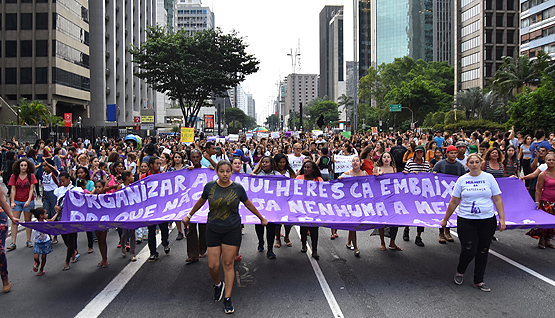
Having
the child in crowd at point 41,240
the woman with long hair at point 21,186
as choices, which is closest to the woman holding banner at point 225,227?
the child in crowd at point 41,240

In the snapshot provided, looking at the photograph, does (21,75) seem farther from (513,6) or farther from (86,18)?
(513,6)

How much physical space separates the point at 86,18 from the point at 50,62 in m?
10.1

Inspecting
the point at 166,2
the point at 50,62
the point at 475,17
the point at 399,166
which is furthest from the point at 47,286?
the point at 166,2

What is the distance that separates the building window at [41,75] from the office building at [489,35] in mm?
62705

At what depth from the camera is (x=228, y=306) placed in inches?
227

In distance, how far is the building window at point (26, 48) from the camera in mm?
49250

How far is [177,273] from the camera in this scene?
743cm

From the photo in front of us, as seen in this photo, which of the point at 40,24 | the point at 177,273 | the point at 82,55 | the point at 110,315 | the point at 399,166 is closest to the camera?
the point at 110,315

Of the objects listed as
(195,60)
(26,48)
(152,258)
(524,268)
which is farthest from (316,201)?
(26,48)

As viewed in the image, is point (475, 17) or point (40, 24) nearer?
point (40, 24)

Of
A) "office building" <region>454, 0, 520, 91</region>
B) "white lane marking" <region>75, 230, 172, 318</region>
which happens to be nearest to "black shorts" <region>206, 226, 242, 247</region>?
"white lane marking" <region>75, 230, 172, 318</region>

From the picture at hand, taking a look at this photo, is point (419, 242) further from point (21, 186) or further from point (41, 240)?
point (21, 186)

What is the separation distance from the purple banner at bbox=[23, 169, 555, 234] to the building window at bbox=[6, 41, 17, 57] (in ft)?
163

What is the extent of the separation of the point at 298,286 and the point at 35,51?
51.3 metres
